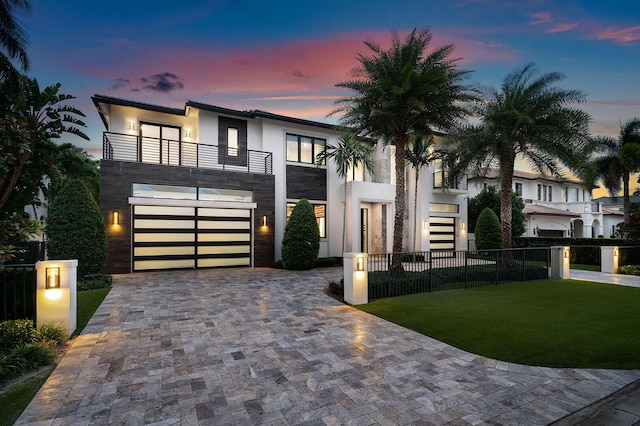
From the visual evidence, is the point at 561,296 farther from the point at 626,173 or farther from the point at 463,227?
the point at 626,173

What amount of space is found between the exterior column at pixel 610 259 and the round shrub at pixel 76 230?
20.9 metres

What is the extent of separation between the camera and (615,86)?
14797mm

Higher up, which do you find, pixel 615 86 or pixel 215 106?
pixel 615 86

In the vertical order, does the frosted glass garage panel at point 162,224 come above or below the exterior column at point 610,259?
above

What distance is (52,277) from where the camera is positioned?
17.2 feet

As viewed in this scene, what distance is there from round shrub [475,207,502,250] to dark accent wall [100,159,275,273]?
13.5 metres

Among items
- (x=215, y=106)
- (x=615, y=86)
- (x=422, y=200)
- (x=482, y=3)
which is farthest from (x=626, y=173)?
(x=215, y=106)

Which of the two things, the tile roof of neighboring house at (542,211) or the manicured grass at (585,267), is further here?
the tile roof of neighboring house at (542,211)

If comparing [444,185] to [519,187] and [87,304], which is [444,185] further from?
[87,304]

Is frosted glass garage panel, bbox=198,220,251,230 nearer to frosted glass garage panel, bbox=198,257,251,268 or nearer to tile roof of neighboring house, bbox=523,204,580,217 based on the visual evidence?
frosted glass garage panel, bbox=198,257,251,268

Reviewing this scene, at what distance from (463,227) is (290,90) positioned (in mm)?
14225

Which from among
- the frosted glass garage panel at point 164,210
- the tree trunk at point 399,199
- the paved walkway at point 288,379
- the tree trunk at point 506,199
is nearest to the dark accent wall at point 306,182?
the frosted glass garage panel at point 164,210

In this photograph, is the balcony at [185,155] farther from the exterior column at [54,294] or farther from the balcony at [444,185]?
the balcony at [444,185]

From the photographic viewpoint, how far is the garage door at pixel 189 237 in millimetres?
12680
